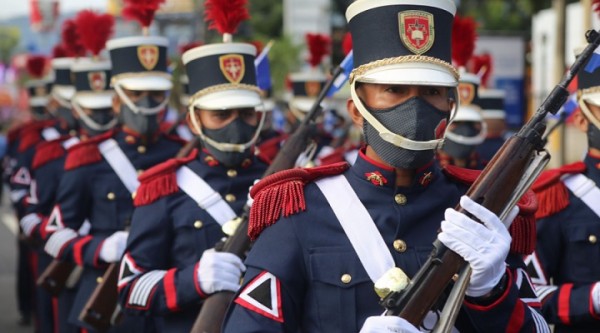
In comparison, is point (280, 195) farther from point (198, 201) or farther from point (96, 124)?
point (96, 124)

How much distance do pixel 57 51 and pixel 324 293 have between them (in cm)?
973

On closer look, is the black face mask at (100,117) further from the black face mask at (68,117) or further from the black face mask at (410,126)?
the black face mask at (410,126)

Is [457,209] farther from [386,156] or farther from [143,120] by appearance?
[143,120]

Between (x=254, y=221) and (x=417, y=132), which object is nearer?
(x=417, y=132)

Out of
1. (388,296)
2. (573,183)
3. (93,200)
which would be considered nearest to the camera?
(388,296)

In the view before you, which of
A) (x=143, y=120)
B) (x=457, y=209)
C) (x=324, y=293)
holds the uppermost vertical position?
(x=457, y=209)

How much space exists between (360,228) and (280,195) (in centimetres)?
30

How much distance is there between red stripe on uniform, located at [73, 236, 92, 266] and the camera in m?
6.32

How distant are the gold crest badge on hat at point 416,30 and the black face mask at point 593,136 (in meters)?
1.70

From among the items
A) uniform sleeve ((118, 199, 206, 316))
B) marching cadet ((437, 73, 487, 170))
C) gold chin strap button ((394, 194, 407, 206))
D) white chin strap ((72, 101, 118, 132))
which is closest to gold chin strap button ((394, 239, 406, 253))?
gold chin strap button ((394, 194, 407, 206))

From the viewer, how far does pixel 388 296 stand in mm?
3002

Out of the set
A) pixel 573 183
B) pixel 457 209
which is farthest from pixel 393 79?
pixel 573 183

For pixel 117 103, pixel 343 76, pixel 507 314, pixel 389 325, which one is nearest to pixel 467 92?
pixel 343 76

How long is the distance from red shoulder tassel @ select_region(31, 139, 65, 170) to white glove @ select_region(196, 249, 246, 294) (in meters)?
3.83
